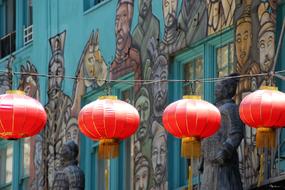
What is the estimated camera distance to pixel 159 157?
34.6 metres

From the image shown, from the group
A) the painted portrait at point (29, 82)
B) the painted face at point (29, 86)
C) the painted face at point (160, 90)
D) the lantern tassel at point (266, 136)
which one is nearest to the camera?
the lantern tassel at point (266, 136)

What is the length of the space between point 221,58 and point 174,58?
1.84 m

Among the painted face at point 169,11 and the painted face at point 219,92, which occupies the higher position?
the painted face at point 169,11

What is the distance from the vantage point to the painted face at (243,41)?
31.6 meters

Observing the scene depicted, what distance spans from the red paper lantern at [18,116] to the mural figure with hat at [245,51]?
11.9 ft

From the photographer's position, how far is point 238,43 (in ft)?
105

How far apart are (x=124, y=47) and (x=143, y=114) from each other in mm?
1742

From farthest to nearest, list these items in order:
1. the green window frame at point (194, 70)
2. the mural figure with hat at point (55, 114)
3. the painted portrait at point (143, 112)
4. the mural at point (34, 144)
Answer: the mural at point (34, 144) < the mural figure with hat at point (55, 114) < the painted portrait at point (143, 112) < the green window frame at point (194, 70)

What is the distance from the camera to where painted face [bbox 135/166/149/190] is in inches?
1387

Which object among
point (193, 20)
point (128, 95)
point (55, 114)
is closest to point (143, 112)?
point (128, 95)

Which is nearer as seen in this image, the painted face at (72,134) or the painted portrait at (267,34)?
the painted portrait at (267,34)

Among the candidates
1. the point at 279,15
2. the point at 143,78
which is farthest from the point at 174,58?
the point at 279,15

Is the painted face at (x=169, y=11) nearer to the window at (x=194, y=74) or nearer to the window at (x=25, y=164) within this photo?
the window at (x=194, y=74)

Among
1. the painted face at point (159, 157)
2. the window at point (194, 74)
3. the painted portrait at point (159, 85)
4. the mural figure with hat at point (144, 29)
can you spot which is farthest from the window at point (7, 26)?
the window at point (194, 74)
